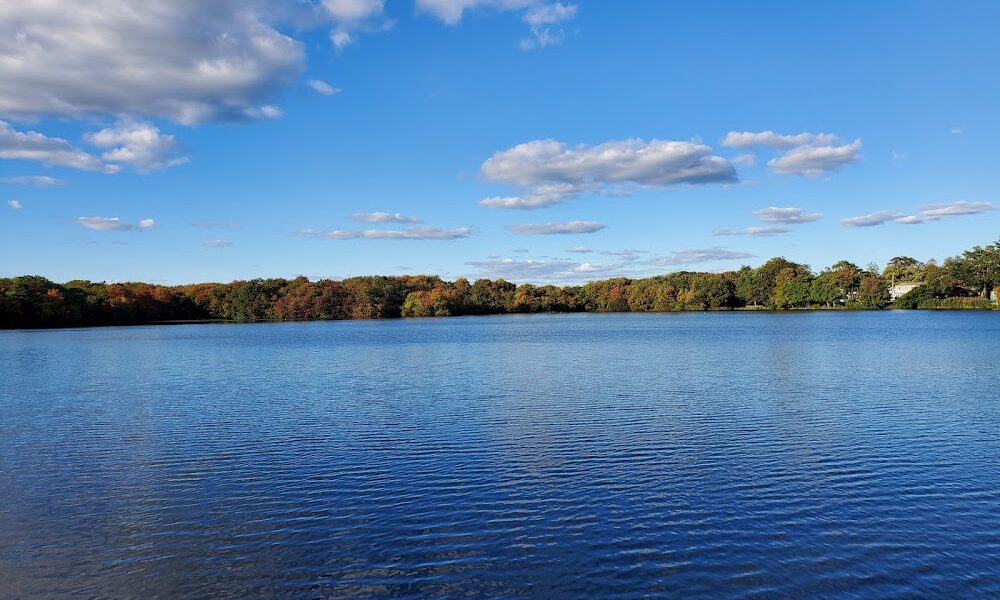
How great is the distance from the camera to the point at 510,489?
472 inches

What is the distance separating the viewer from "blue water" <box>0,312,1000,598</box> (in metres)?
8.39

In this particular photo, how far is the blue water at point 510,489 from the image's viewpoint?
839 centimetres

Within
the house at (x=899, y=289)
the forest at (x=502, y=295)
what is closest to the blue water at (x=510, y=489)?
the forest at (x=502, y=295)

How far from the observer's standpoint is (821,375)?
27922 millimetres

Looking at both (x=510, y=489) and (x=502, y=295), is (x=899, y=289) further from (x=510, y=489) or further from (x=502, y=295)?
(x=510, y=489)

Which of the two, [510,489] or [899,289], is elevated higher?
[899,289]

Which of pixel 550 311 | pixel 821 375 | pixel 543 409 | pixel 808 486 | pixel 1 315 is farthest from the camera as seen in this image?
pixel 550 311

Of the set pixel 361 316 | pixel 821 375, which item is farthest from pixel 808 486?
pixel 361 316

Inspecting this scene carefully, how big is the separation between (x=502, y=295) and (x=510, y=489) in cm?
13896

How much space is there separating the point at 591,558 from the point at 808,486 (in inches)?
212

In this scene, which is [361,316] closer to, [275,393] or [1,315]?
[1,315]

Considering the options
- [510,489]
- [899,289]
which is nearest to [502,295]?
[899,289]

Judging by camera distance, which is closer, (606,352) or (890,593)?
(890,593)

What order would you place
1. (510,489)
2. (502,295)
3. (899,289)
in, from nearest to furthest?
(510,489)
(899,289)
(502,295)
